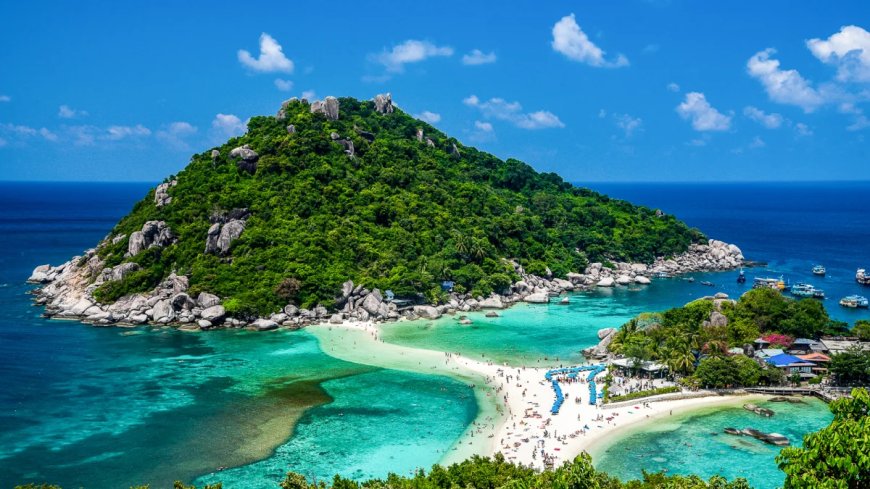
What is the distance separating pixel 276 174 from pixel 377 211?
588 inches

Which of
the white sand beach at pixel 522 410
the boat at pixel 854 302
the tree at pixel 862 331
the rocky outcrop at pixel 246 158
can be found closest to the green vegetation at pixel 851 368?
the white sand beach at pixel 522 410

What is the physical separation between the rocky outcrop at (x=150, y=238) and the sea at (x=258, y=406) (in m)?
12.4

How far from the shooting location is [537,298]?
243 feet

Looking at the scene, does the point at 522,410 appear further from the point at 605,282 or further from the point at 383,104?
the point at 383,104

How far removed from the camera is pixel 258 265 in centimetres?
6888

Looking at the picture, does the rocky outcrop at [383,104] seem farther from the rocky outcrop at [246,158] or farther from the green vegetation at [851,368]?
the green vegetation at [851,368]

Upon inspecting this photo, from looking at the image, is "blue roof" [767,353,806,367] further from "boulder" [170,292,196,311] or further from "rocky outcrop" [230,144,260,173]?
"rocky outcrop" [230,144,260,173]

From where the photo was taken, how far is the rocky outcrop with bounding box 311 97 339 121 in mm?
98500

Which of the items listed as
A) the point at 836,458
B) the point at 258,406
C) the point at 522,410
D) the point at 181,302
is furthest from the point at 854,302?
the point at 181,302

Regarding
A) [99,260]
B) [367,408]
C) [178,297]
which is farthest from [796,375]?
[99,260]

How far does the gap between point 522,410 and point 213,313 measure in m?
35.8

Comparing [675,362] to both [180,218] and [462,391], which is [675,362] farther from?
[180,218]

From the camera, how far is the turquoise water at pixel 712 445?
32.3 metres

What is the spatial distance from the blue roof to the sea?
4935 millimetres
